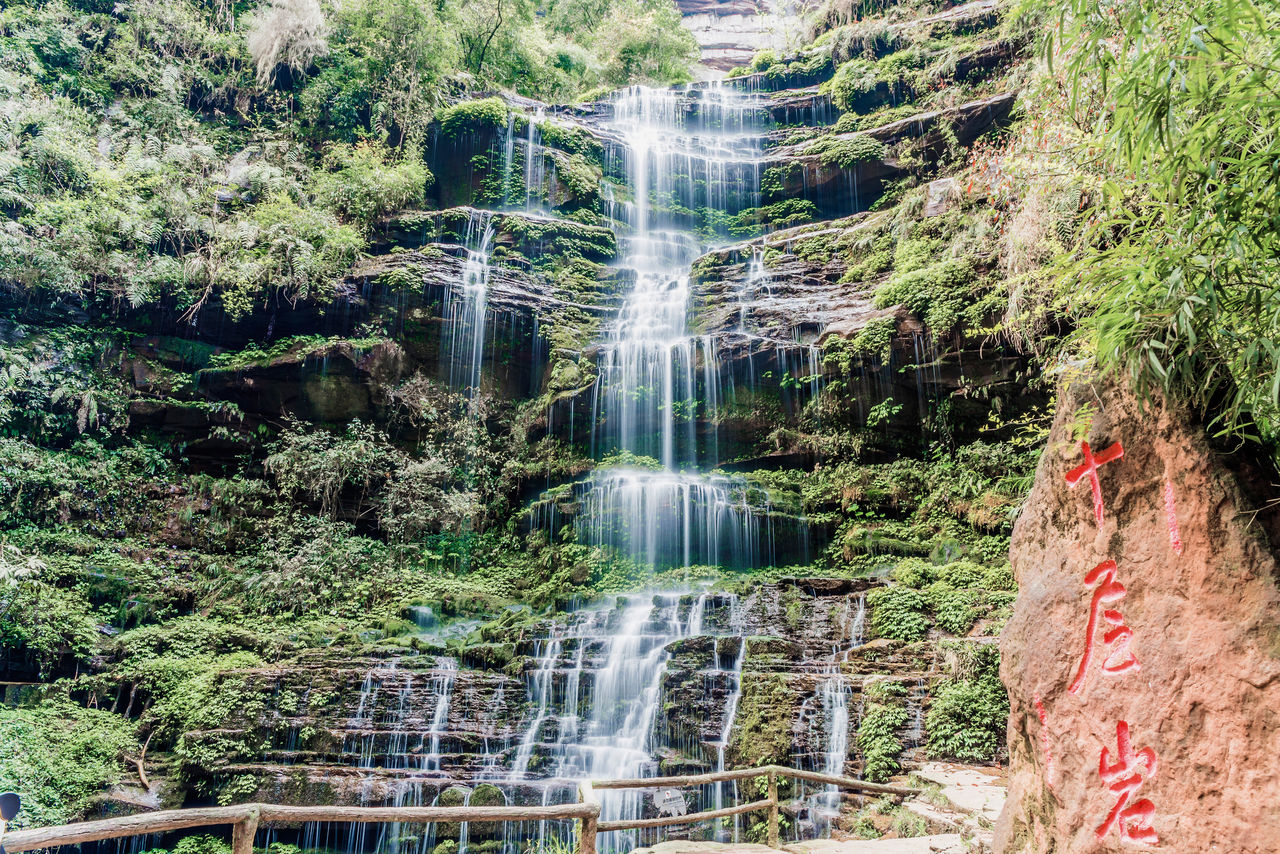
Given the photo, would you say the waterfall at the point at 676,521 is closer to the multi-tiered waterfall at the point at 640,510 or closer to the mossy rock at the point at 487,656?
the multi-tiered waterfall at the point at 640,510

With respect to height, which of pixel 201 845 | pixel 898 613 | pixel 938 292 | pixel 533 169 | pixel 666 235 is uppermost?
pixel 533 169

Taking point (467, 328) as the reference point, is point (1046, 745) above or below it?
below

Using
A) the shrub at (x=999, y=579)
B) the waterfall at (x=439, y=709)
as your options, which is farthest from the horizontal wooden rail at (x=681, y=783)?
the waterfall at (x=439, y=709)

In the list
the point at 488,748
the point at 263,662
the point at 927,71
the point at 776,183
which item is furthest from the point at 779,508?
the point at 927,71

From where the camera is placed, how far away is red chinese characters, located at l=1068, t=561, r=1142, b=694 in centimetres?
220

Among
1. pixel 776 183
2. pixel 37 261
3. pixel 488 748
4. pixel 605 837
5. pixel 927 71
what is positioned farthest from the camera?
pixel 776 183

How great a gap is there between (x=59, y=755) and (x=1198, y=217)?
9.85 m

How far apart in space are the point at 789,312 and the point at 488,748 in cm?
834

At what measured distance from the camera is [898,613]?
25.6 ft

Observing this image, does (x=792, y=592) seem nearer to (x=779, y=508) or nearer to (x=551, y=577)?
(x=779, y=508)

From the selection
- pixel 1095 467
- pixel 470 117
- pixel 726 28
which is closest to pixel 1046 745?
pixel 1095 467

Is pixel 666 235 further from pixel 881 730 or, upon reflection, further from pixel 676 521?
pixel 881 730

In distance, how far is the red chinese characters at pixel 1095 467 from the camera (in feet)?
7.68

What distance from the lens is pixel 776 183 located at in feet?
50.7
